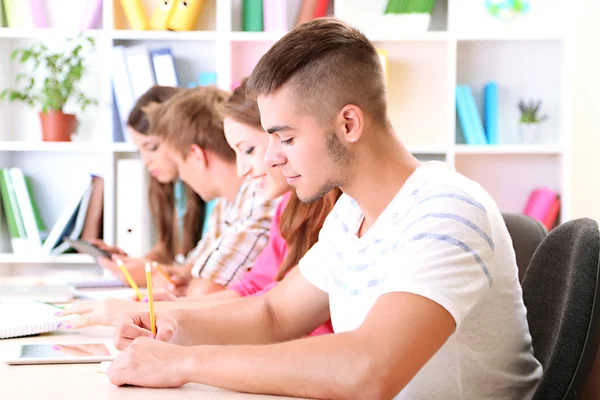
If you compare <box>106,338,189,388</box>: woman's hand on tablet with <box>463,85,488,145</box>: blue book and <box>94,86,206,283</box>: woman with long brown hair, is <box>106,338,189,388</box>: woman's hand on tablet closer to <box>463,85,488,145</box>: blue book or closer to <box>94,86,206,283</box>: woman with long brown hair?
<box>94,86,206,283</box>: woman with long brown hair

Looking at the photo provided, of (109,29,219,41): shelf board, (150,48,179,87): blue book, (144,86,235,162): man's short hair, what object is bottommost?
(144,86,235,162): man's short hair

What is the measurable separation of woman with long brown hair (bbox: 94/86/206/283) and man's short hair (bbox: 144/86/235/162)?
0.98ft

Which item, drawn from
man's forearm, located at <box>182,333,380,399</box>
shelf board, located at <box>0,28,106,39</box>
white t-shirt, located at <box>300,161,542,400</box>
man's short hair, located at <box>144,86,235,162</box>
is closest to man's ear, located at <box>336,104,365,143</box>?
white t-shirt, located at <box>300,161,542,400</box>

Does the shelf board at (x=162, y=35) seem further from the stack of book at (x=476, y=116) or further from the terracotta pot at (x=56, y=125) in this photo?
the stack of book at (x=476, y=116)

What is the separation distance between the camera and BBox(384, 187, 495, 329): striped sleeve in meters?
1.04

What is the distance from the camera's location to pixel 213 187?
8.35ft

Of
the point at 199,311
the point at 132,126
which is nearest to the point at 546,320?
the point at 199,311

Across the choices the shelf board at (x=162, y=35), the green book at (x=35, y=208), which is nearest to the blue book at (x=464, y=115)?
the shelf board at (x=162, y=35)

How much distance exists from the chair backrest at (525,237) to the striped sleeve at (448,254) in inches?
31.9

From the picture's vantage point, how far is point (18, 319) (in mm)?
1567

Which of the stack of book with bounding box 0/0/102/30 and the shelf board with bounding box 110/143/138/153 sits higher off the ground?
the stack of book with bounding box 0/0/102/30

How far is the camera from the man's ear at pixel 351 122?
49.7 inches

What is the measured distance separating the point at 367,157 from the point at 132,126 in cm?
186

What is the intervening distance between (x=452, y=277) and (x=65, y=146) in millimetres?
2655
